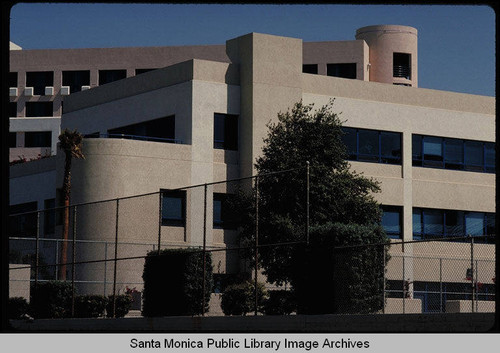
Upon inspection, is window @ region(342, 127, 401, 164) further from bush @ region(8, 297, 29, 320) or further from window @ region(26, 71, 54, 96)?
window @ region(26, 71, 54, 96)

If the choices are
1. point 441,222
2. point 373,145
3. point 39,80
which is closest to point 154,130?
point 373,145

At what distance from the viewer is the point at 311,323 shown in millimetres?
18938

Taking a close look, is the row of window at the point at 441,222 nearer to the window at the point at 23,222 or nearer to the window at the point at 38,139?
the window at the point at 23,222

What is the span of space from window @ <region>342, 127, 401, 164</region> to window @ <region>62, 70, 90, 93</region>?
4080 cm

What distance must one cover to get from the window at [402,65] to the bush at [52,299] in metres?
55.1

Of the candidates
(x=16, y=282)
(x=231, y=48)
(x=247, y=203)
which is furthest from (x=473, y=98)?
(x=16, y=282)

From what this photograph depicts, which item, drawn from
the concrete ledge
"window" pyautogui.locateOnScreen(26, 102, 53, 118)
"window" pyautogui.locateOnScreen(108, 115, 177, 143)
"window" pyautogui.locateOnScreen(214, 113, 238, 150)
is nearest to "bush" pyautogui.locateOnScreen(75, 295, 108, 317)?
the concrete ledge

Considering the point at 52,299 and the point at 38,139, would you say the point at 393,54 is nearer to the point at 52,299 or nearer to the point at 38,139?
the point at 38,139

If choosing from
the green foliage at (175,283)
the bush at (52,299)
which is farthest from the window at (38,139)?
the green foliage at (175,283)

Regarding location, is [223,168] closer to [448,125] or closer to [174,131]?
[174,131]

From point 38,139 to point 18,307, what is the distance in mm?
50529

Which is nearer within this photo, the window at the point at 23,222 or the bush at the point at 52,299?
the bush at the point at 52,299

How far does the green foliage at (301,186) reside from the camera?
1473 inches

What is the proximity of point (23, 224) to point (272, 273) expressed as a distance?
54.8ft
